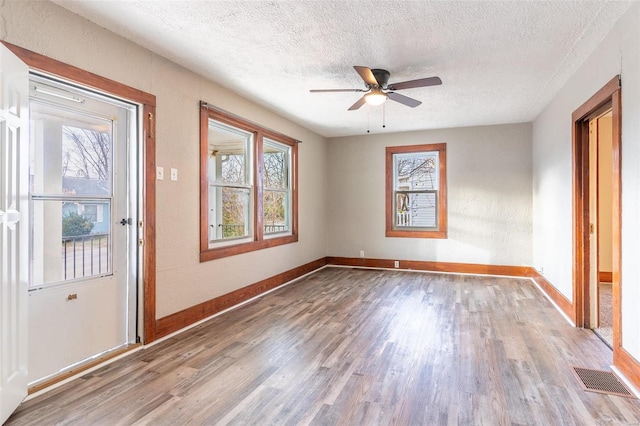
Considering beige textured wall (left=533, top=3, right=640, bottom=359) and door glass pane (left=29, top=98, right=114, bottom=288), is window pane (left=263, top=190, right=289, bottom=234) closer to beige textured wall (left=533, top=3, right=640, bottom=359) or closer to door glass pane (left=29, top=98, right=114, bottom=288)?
door glass pane (left=29, top=98, right=114, bottom=288)

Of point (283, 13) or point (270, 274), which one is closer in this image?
point (283, 13)

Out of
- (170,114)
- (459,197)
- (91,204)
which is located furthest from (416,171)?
(91,204)

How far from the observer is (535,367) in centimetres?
268

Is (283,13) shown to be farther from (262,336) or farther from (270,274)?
(270,274)

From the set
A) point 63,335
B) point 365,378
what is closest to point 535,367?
point 365,378

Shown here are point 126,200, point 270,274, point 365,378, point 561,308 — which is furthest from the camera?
point 270,274

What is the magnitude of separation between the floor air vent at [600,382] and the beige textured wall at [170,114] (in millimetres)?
3391

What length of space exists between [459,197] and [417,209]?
2.58ft

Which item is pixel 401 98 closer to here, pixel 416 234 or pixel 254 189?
pixel 254 189

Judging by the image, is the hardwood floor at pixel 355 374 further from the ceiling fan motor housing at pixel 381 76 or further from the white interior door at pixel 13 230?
the ceiling fan motor housing at pixel 381 76

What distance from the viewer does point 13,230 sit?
2039 millimetres

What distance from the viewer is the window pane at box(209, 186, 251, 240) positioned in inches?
169

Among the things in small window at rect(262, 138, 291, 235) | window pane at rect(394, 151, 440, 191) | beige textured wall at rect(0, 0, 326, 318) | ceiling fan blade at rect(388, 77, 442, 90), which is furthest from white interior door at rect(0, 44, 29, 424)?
window pane at rect(394, 151, 440, 191)

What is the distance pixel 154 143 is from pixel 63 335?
169 cm
